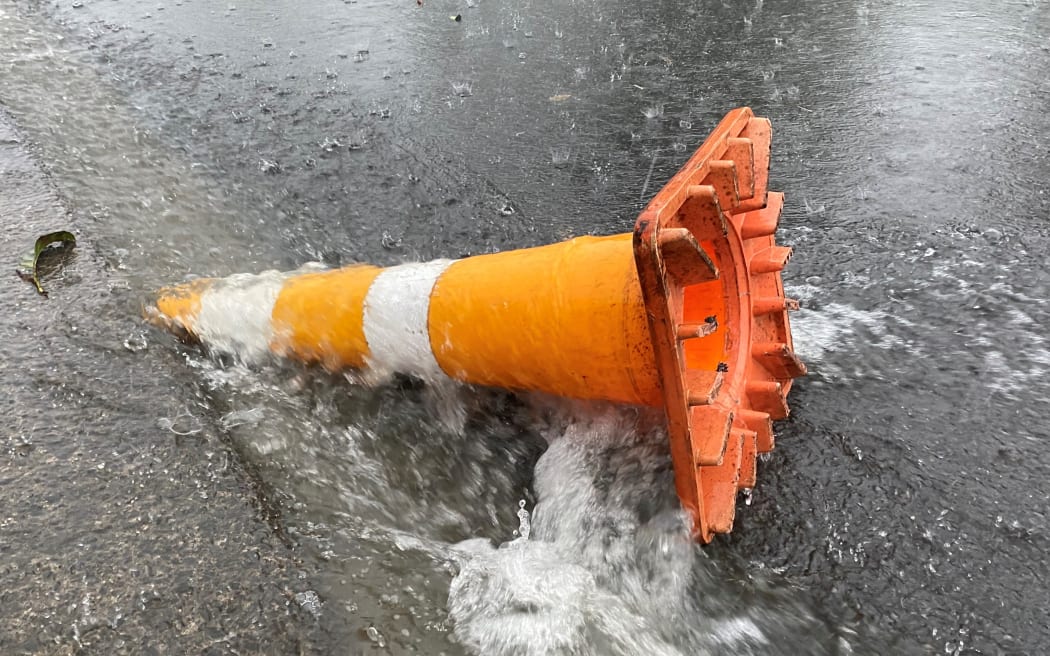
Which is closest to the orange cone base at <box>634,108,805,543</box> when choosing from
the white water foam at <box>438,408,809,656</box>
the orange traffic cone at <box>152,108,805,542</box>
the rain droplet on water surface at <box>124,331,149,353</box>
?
the orange traffic cone at <box>152,108,805,542</box>

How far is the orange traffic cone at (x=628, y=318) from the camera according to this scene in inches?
75.3

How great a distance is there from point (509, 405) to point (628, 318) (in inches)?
→ 33.7

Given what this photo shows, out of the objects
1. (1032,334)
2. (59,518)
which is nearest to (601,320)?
(59,518)

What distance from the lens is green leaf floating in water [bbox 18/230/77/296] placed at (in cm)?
306

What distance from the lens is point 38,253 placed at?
3.18 metres

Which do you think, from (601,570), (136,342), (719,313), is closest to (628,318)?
(719,313)

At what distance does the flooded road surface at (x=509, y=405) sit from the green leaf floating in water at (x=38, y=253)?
6cm

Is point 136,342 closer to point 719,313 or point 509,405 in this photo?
point 509,405

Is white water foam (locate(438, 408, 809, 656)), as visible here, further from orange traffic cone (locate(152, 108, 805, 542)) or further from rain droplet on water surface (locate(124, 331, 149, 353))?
rain droplet on water surface (locate(124, 331, 149, 353))

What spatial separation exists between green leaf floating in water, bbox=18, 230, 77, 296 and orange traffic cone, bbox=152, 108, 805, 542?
21.6 inches

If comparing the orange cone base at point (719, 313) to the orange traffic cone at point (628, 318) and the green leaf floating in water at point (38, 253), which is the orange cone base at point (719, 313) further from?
the green leaf floating in water at point (38, 253)

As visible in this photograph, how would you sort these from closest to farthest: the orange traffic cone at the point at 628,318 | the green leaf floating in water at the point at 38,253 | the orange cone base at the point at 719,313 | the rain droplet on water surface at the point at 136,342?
the orange cone base at the point at 719,313 < the orange traffic cone at the point at 628,318 < the rain droplet on water surface at the point at 136,342 < the green leaf floating in water at the point at 38,253

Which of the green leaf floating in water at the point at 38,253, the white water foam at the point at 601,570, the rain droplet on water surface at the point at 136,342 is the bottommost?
the white water foam at the point at 601,570

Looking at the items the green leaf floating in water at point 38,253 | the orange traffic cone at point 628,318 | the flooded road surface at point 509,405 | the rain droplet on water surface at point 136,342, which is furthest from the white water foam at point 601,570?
the green leaf floating in water at point 38,253
